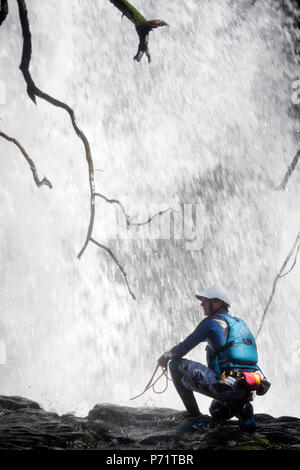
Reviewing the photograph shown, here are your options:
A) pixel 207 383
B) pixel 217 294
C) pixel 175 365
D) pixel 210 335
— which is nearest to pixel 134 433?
pixel 175 365

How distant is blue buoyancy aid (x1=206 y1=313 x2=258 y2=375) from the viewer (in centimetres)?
467

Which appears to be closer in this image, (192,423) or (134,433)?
(192,423)

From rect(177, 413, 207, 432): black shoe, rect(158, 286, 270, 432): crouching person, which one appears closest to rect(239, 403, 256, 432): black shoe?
rect(158, 286, 270, 432): crouching person

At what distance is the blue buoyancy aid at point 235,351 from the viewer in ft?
15.3

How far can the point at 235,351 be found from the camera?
15.3 ft

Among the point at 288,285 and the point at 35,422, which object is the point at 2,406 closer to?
the point at 35,422

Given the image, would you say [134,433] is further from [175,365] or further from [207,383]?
[207,383]

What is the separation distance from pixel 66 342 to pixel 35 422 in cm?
1210

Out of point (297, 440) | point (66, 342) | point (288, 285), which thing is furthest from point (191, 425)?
point (288, 285)

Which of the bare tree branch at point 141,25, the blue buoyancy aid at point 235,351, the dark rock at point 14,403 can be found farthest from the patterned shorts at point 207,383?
the bare tree branch at point 141,25

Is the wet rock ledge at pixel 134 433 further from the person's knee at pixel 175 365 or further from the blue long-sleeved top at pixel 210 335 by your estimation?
the blue long-sleeved top at pixel 210 335

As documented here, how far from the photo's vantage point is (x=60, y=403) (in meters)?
13.6

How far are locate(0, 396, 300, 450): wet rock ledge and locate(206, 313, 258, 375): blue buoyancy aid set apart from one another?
675 millimetres

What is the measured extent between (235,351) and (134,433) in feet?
5.83
